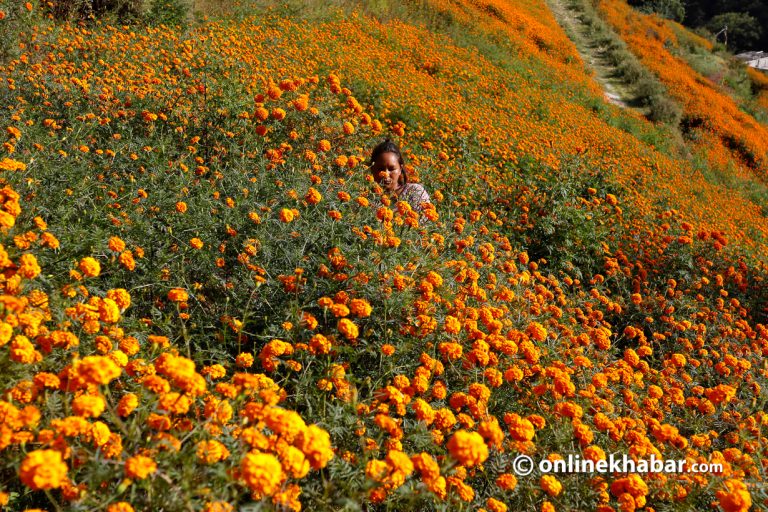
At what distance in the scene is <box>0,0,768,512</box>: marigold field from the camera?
1.47 m

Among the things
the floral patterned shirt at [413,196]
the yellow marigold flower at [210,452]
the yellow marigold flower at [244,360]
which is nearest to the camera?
the yellow marigold flower at [210,452]

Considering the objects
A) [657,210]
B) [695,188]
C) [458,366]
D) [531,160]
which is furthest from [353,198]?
[695,188]

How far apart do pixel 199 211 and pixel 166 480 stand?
2.08 meters

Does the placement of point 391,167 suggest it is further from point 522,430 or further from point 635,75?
point 635,75

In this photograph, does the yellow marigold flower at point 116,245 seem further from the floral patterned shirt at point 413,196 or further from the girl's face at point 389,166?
the girl's face at point 389,166

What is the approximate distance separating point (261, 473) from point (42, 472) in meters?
0.48

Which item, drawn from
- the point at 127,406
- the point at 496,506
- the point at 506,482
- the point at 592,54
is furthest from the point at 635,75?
the point at 127,406

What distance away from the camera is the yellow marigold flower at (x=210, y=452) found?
136 cm

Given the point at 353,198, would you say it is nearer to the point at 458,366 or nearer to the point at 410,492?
the point at 458,366

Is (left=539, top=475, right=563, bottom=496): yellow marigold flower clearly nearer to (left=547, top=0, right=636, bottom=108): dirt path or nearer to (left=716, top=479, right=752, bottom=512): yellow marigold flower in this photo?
(left=716, top=479, right=752, bottom=512): yellow marigold flower

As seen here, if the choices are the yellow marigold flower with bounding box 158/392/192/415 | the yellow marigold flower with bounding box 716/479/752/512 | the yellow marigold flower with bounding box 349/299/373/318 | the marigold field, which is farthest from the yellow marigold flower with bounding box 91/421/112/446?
the yellow marigold flower with bounding box 716/479/752/512

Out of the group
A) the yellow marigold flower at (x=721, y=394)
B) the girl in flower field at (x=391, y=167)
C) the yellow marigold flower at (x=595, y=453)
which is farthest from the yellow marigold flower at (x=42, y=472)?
the girl in flower field at (x=391, y=167)

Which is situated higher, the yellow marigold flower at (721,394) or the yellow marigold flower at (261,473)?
the yellow marigold flower at (261,473)

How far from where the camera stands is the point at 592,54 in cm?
2427
